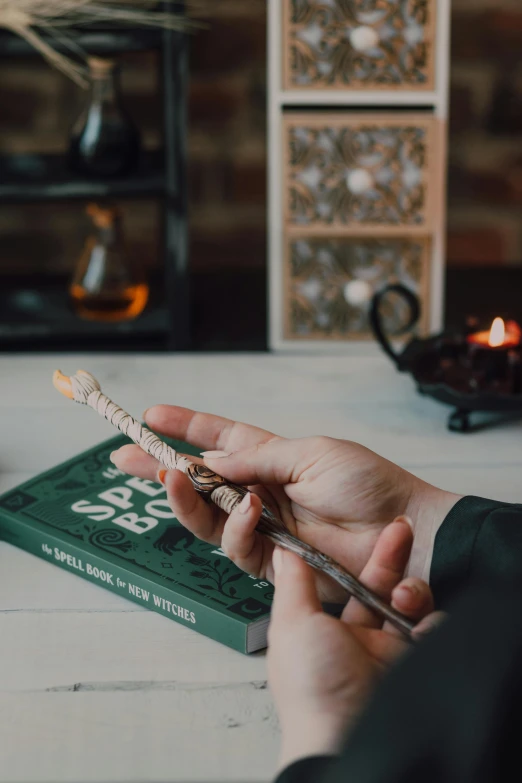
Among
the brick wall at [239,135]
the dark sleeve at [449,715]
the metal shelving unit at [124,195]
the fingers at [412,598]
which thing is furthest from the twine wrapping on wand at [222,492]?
the brick wall at [239,135]

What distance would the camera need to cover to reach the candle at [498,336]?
108 centimetres

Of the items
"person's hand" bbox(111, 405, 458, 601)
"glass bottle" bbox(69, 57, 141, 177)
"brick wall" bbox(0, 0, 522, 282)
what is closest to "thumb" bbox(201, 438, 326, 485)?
"person's hand" bbox(111, 405, 458, 601)

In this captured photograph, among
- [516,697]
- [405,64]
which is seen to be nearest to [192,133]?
[405,64]

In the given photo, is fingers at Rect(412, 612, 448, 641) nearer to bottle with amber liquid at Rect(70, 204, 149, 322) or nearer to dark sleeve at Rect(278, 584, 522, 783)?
dark sleeve at Rect(278, 584, 522, 783)

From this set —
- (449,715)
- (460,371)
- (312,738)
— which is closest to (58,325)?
(460,371)

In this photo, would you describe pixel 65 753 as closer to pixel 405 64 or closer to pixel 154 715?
pixel 154 715

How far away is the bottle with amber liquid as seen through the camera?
1.39 m

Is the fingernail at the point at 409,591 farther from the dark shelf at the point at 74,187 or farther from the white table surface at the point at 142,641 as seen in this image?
the dark shelf at the point at 74,187

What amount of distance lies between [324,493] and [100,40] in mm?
818

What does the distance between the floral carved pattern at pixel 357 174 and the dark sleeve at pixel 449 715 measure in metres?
1.00

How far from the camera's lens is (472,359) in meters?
1.11

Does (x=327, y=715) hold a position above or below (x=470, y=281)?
below

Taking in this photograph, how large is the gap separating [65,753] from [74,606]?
169 millimetres

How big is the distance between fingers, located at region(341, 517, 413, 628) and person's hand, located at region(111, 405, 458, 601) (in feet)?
0.23
